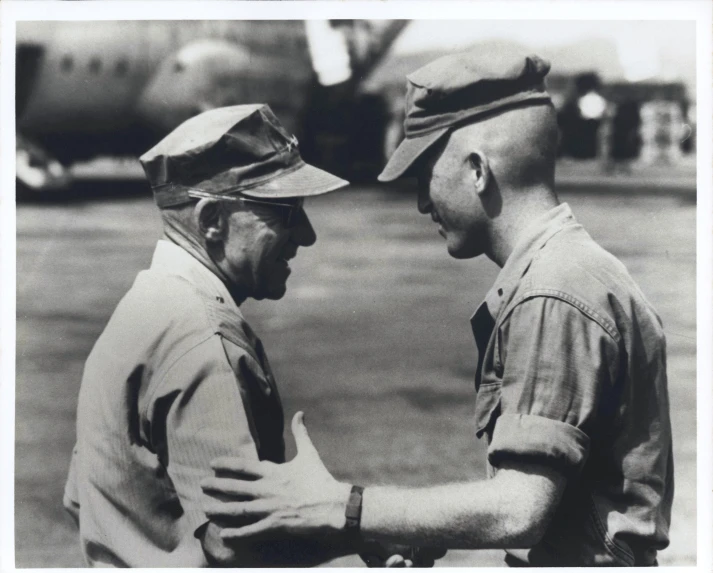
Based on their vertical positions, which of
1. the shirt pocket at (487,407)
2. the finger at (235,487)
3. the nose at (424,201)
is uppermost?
the nose at (424,201)

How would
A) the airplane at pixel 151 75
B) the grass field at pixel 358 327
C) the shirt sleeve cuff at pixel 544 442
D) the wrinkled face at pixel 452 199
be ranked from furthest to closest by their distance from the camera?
the airplane at pixel 151 75
the grass field at pixel 358 327
the wrinkled face at pixel 452 199
the shirt sleeve cuff at pixel 544 442

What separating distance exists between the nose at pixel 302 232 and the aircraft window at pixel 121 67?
4.51 ft

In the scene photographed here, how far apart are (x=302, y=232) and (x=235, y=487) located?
3.28ft

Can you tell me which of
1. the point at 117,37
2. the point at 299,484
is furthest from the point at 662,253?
the point at 117,37

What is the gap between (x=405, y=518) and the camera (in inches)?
111

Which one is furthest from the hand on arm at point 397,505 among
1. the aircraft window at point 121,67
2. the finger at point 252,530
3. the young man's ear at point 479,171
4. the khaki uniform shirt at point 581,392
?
the aircraft window at point 121,67

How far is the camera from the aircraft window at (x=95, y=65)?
13.4 feet

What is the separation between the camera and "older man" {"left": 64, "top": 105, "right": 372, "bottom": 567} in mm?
2916

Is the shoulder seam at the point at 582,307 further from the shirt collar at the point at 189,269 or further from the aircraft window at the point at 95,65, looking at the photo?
the aircraft window at the point at 95,65

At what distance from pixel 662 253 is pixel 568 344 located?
1.62 m

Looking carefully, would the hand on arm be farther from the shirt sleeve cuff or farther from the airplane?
the airplane

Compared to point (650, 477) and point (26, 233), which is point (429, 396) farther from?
point (26, 233)
